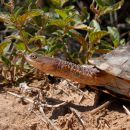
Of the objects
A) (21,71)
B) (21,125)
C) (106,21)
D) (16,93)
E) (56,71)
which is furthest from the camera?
(106,21)

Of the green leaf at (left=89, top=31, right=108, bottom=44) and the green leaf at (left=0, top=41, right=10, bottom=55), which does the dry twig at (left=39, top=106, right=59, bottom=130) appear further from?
the green leaf at (left=89, top=31, right=108, bottom=44)

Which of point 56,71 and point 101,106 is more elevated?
point 56,71

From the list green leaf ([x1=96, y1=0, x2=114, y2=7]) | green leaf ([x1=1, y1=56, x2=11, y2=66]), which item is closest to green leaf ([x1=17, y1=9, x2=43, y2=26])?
green leaf ([x1=1, y1=56, x2=11, y2=66])

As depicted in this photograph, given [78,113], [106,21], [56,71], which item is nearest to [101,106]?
[78,113]

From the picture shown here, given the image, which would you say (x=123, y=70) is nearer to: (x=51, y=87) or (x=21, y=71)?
(x=51, y=87)

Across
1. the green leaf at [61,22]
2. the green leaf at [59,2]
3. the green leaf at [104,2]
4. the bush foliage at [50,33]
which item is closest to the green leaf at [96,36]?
the bush foliage at [50,33]

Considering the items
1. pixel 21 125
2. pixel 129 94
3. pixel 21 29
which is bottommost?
pixel 21 125

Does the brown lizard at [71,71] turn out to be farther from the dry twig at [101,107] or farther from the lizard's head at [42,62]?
the dry twig at [101,107]

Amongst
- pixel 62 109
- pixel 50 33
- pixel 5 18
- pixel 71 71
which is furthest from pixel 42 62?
pixel 50 33

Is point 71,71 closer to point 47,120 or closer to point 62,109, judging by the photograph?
point 62,109
